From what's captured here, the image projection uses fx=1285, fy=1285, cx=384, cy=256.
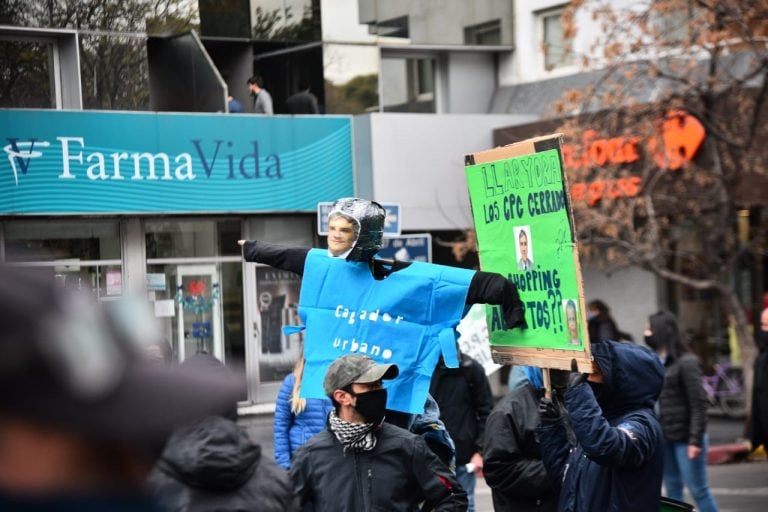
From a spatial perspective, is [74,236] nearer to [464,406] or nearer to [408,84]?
[408,84]

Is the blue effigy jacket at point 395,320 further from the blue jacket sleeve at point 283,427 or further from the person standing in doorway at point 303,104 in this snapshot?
the person standing in doorway at point 303,104

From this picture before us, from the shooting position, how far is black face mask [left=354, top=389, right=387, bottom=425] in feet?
15.8

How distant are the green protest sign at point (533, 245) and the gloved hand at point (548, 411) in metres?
0.24

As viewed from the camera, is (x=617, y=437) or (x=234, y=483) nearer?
(x=234, y=483)

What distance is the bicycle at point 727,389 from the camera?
18719 millimetres

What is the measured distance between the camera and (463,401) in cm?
826

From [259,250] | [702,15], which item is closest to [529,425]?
[259,250]

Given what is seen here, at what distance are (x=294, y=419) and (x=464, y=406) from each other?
162cm

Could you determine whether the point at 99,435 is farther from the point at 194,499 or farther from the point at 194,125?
the point at 194,125

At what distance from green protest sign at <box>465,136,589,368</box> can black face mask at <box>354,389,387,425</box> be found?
72cm

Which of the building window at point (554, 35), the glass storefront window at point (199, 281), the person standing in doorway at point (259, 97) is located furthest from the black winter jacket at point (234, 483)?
the building window at point (554, 35)

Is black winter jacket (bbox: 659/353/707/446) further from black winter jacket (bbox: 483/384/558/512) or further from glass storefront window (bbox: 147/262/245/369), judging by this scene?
glass storefront window (bbox: 147/262/245/369)

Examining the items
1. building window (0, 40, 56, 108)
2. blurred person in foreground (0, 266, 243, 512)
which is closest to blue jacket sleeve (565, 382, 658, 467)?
blurred person in foreground (0, 266, 243, 512)

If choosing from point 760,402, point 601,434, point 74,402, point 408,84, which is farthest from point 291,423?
point 408,84
